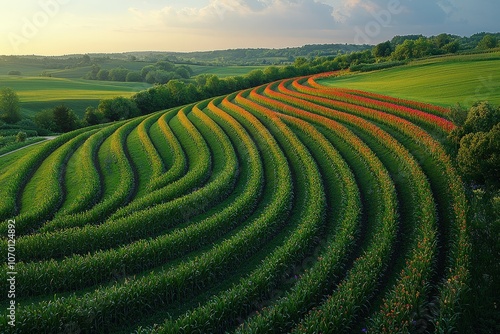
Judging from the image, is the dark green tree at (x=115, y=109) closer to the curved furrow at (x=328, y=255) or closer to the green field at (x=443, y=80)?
the green field at (x=443, y=80)

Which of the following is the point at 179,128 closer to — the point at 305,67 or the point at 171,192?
the point at 171,192

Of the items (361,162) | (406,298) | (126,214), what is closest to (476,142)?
(361,162)

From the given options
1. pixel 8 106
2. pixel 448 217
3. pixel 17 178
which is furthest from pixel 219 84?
pixel 448 217

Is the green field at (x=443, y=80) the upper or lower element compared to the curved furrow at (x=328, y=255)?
upper

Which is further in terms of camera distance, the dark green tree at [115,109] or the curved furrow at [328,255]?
the dark green tree at [115,109]

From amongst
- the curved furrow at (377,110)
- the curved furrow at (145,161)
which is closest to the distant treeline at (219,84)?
the curved furrow at (145,161)

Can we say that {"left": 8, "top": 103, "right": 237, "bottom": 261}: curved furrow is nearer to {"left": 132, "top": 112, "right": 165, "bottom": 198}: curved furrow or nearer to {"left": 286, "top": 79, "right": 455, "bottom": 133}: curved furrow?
{"left": 132, "top": 112, "right": 165, "bottom": 198}: curved furrow

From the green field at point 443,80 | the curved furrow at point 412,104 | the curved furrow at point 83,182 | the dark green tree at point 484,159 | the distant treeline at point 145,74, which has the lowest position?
the curved furrow at point 83,182

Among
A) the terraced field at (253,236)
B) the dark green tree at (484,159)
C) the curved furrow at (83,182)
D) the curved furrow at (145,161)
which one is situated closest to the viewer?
the terraced field at (253,236)
